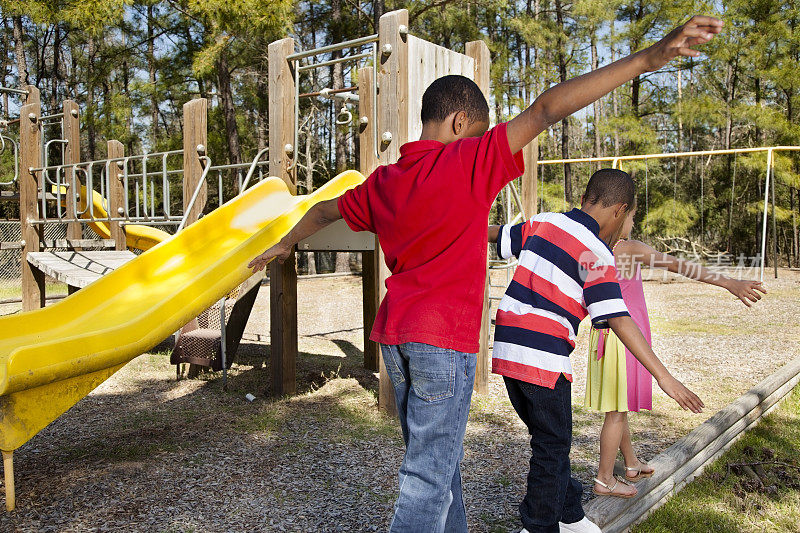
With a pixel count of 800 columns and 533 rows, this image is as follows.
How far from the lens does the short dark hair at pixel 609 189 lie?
8.87ft

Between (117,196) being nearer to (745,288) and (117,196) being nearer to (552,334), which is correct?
(552,334)

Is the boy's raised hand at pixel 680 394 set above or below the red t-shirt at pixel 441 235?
below

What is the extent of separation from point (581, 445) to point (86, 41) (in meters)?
28.4

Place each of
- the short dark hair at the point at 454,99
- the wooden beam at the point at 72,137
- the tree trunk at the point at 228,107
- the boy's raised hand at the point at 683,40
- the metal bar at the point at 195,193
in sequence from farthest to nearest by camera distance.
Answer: the tree trunk at the point at 228,107
the wooden beam at the point at 72,137
the metal bar at the point at 195,193
the short dark hair at the point at 454,99
the boy's raised hand at the point at 683,40

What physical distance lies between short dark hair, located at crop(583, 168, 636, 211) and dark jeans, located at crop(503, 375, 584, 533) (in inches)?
30.9

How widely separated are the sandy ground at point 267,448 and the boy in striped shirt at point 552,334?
77cm

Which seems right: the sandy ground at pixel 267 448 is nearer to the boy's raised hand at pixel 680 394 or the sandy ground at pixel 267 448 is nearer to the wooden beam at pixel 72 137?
the boy's raised hand at pixel 680 394

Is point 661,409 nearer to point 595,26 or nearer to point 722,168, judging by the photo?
point 595,26

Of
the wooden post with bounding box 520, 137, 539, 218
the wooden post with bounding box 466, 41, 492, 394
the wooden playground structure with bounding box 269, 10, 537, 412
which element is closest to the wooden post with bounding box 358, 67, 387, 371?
the wooden playground structure with bounding box 269, 10, 537, 412

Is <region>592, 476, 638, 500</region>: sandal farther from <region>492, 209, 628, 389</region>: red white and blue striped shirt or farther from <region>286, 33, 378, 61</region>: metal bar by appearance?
<region>286, 33, 378, 61</region>: metal bar

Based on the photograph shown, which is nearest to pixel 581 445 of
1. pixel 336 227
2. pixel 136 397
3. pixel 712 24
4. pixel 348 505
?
pixel 348 505

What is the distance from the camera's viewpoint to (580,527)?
2.62 meters

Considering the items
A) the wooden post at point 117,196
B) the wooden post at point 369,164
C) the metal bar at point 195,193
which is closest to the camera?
the wooden post at point 369,164

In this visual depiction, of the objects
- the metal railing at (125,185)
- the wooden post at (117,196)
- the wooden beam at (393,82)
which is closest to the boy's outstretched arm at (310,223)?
the wooden beam at (393,82)
